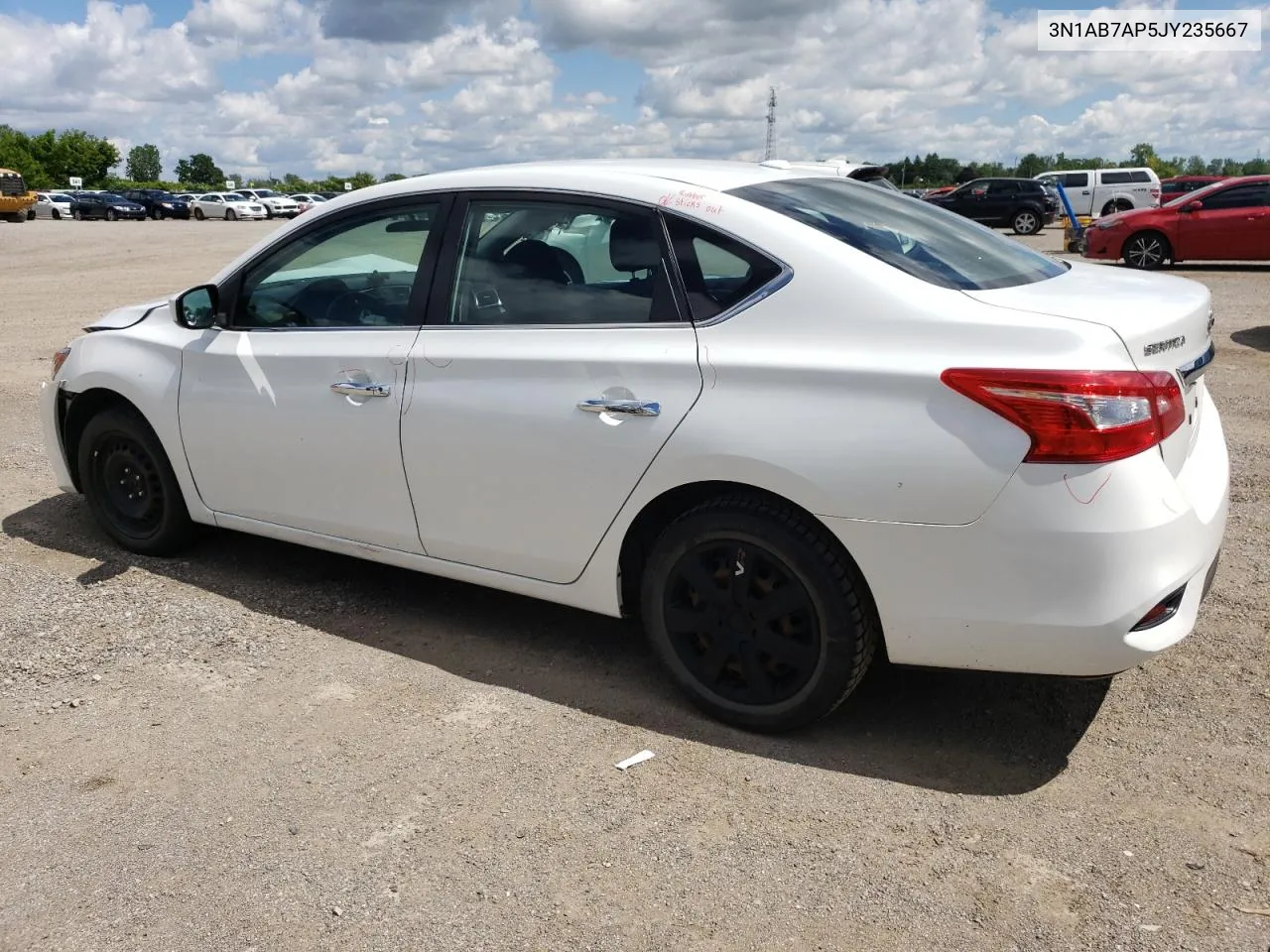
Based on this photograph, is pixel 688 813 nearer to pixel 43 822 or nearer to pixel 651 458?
pixel 651 458

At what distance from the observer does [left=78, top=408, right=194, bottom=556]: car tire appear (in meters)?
4.81

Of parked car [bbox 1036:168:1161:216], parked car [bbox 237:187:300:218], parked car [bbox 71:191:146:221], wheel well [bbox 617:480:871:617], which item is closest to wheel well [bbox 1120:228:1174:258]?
parked car [bbox 1036:168:1161:216]

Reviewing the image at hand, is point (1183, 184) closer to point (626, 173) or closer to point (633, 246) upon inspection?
point (626, 173)

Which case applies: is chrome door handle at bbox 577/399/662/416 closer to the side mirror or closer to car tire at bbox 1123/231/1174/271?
the side mirror

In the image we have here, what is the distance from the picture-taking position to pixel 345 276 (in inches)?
172

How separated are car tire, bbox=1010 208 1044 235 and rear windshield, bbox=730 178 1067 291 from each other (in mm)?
30546

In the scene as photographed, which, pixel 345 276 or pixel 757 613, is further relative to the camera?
pixel 345 276

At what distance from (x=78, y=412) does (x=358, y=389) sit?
1.92 m

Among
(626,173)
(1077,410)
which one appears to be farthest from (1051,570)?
(626,173)

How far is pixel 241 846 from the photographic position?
2.93 m

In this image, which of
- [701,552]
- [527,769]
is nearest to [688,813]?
[527,769]

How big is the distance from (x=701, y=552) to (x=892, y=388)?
2.55ft

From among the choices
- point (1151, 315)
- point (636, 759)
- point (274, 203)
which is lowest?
point (636, 759)

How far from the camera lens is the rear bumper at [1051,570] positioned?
9.20 ft
